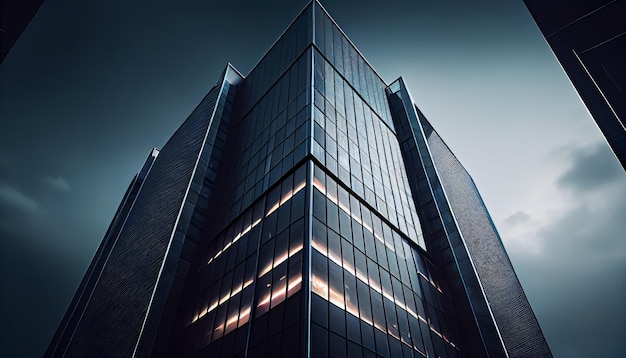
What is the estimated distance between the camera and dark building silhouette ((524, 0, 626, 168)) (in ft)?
52.1

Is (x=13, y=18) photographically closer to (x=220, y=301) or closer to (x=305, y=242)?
(x=305, y=242)

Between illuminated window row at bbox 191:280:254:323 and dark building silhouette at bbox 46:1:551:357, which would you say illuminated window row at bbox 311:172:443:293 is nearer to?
dark building silhouette at bbox 46:1:551:357

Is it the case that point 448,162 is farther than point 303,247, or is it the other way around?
point 448,162

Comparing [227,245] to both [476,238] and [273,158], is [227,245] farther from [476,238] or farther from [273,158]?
[476,238]

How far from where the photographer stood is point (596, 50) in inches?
659

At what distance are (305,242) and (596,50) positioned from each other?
1764cm

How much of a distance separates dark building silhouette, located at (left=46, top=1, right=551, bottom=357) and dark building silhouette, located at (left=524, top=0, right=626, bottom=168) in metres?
15.2

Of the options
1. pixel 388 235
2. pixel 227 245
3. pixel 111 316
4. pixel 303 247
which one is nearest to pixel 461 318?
pixel 388 235

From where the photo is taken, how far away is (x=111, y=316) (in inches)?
1246

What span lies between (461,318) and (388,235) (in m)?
9.87

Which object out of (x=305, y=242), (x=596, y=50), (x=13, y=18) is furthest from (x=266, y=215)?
(x=596, y=50)

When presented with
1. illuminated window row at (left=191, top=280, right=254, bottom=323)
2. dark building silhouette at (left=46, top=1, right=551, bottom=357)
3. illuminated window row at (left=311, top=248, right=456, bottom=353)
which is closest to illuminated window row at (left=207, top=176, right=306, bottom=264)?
dark building silhouette at (left=46, top=1, right=551, bottom=357)

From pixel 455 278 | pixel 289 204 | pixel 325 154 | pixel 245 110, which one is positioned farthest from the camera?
pixel 245 110

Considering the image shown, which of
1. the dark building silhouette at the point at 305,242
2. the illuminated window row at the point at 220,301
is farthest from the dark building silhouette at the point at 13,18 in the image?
the illuminated window row at the point at 220,301
